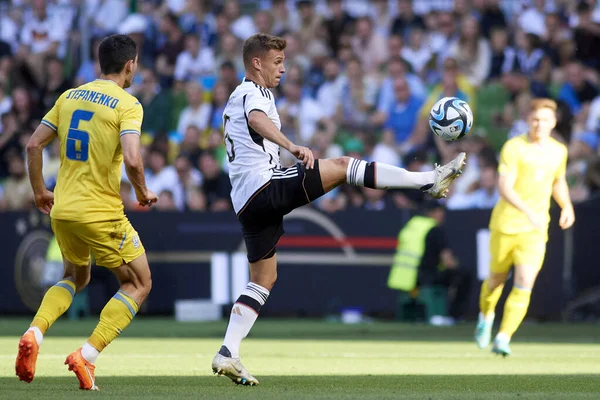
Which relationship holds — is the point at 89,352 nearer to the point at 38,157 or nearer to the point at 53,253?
the point at 38,157

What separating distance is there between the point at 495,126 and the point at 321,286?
3640mm

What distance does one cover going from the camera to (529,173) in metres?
10.8

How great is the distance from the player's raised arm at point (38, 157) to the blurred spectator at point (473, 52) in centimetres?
1134

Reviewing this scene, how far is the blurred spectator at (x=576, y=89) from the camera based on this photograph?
1702 cm

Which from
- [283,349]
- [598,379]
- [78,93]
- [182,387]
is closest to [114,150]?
[78,93]

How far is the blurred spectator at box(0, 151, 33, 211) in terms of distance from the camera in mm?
18719

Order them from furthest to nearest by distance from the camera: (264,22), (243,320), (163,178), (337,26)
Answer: (264,22) → (337,26) → (163,178) → (243,320)

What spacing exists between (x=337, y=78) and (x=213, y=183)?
9.31ft

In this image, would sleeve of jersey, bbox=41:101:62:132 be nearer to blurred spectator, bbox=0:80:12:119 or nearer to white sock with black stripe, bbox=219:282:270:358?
white sock with black stripe, bbox=219:282:270:358

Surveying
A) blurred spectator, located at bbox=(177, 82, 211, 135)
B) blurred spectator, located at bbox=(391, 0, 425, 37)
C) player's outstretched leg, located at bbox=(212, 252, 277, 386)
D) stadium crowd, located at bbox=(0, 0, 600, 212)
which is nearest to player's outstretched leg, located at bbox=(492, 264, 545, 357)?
player's outstretched leg, located at bbox=(212, 252, 277, 386)

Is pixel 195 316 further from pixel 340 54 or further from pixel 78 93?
pixel 78 93

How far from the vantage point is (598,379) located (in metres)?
8.03

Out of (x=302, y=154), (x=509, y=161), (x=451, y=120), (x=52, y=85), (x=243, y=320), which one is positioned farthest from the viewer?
(x=52, y=85)

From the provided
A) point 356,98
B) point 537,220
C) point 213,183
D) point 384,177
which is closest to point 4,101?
point 213,183
